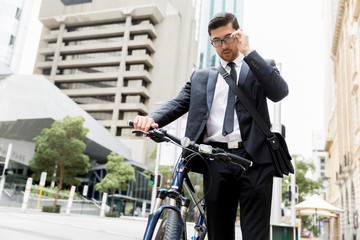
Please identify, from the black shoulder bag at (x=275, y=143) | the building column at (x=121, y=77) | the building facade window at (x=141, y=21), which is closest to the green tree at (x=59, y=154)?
the building column at (x=121, y=77)

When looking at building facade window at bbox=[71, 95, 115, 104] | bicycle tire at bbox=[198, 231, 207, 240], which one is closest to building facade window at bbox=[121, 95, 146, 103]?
building facade window at bbox=[71, 95, 115, 104]

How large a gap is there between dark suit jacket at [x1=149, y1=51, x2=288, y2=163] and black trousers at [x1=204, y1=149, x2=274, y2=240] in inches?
3.6

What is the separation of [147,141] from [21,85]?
2488 centimetres

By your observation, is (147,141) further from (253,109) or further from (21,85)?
(253,109)

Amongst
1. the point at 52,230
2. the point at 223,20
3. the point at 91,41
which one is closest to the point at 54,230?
the point at 52,230

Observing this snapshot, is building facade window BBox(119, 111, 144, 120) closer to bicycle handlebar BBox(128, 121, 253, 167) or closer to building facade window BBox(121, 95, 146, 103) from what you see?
building facade window BBox(121, 95, 146, 103)

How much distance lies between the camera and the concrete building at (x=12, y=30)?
38.2 m

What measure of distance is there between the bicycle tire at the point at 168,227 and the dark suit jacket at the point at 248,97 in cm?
45

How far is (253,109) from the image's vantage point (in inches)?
75.0

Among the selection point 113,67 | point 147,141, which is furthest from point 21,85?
point 113,67

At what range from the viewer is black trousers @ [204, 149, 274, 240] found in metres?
1.81

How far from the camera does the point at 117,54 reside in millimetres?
58750

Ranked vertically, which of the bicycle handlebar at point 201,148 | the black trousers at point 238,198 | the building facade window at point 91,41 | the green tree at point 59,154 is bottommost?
the black trousers at point 238,198

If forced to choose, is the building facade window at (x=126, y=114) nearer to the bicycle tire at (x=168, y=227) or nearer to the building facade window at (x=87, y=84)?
the building facade window at (x=87, y=84)
